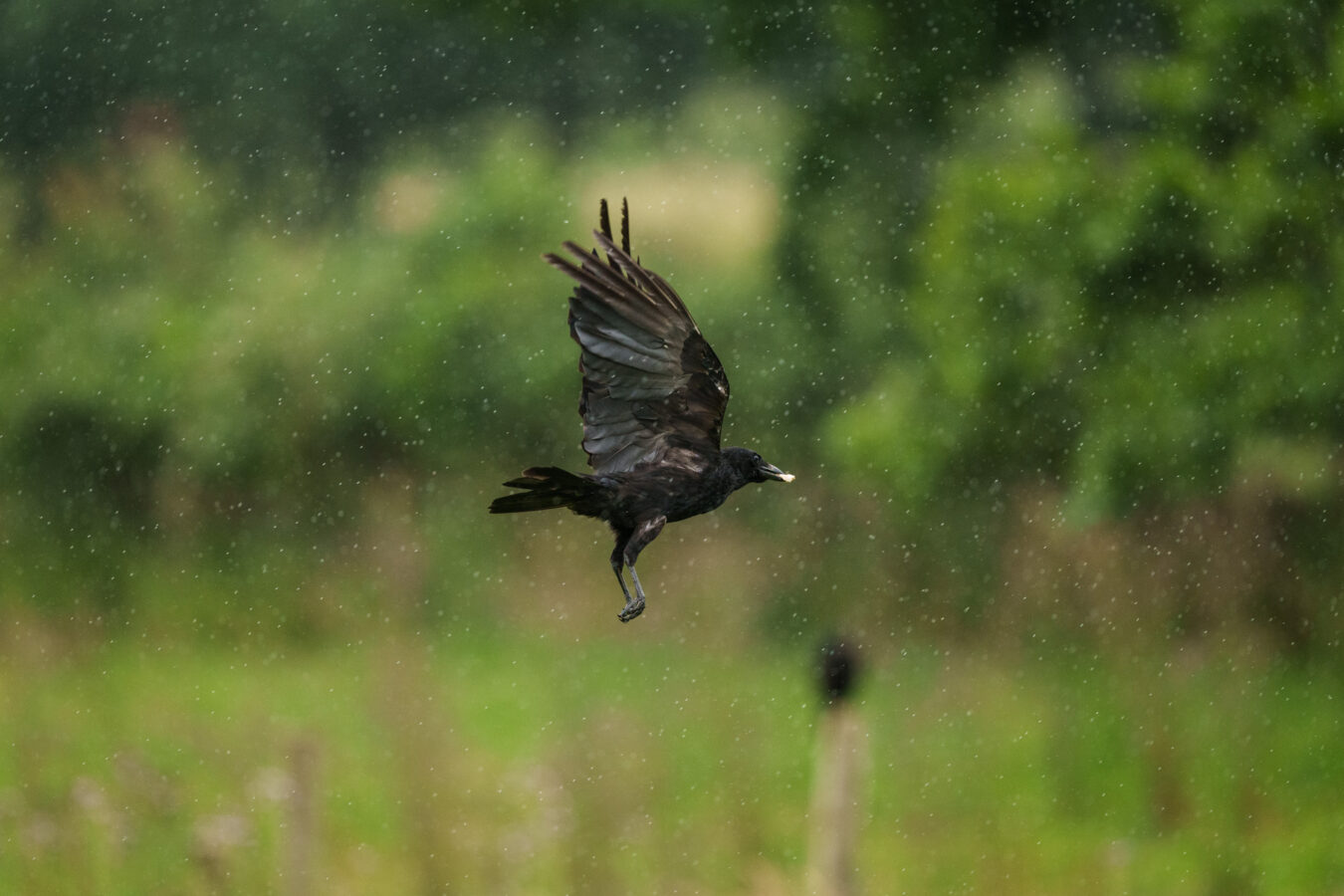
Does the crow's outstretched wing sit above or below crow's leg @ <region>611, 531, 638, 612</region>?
above

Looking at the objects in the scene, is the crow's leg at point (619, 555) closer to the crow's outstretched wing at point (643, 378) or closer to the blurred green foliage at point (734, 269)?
the crow's outstretched wing at point (643, 378)

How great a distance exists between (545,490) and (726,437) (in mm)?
7956

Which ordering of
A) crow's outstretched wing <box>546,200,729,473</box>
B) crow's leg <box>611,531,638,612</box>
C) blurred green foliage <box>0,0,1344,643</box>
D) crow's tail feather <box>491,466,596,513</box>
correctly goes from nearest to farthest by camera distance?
crow's tail feather <box>491,466,596,513</box> → crow's leg <box>611,531,638,612</box> → crow's outstretched wing <box>546,200,729,473</box> → blurred green foliage <box>0,0,1344,643</box>

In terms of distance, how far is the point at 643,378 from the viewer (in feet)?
7.29

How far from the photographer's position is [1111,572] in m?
9.10

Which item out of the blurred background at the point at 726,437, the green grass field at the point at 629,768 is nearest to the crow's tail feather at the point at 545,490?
the blurred background at the point at 726,437

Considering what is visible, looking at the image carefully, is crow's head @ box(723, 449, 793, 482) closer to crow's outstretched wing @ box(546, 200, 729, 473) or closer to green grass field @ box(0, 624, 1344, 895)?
crow's outstretched wing @ box(546, 200, 729, 473)

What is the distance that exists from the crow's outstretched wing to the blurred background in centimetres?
262

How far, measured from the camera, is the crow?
7.01 feet

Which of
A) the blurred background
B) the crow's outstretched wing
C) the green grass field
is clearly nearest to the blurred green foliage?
the blurred background

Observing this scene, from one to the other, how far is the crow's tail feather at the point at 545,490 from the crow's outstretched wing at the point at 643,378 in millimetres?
98

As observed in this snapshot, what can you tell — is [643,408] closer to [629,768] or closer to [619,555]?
[619,555]

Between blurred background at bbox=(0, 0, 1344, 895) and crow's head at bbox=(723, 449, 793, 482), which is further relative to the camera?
blurred background at bbox=(0, 0, 1344, 895)

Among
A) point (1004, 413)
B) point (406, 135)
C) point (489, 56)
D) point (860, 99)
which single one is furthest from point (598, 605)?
point (489, 56)
